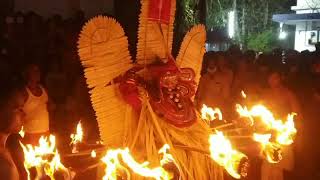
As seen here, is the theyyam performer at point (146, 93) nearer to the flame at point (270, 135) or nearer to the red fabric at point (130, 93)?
the red fabric at point (130, 93)

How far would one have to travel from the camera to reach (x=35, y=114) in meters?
6.29

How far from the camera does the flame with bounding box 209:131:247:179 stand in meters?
3.02

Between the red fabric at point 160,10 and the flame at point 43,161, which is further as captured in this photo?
the red fabric at point 160,10

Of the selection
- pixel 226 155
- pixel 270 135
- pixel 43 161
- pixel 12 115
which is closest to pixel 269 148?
pixel 270 135

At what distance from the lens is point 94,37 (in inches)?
138

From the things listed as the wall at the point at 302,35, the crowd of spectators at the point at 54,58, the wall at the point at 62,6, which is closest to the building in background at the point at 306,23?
the wall at the point at 302,35

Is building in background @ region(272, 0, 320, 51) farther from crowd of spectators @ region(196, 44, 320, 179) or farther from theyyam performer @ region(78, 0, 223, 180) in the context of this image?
theyyam performer @ region(78, 0, 223, 180)

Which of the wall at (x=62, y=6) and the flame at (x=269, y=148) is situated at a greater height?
the wall at (x=62, y=6)

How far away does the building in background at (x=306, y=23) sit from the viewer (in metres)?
22.6

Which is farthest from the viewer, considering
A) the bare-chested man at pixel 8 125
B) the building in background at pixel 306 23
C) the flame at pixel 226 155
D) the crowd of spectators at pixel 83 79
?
the building in background at pixel 306 23

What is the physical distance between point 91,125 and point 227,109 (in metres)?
2.13

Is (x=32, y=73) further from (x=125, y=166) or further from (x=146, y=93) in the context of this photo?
(x=125, y=166)

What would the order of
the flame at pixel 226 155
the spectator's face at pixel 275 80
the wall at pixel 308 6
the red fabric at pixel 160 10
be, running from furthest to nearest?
the wall at pixel 308 6 → the spectator's face at pixel 275 80 → the red fabric at pixel 160 10 → the flame at pixel 226 155

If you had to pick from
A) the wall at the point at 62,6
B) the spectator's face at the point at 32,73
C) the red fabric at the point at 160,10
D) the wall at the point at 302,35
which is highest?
the red fabric at the point at 160,10
